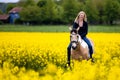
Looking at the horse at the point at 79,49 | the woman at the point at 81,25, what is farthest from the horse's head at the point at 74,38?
the woman at the point at 81,25

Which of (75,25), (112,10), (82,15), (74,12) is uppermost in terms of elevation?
(82,15)

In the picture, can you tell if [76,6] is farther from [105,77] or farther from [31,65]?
[105,77]

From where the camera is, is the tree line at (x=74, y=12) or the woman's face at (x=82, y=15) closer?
the woman's face at (x=82, y=15)

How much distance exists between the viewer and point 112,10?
4500 cm

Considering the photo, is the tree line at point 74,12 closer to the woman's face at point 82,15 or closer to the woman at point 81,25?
the woman at point 81,25

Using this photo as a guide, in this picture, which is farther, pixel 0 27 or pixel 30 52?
pixel 0 27

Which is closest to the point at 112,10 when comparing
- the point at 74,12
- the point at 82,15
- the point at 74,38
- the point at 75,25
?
the point at 74,12

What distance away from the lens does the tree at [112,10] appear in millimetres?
39250

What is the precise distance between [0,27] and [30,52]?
12529 mm

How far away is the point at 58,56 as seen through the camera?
1348cm

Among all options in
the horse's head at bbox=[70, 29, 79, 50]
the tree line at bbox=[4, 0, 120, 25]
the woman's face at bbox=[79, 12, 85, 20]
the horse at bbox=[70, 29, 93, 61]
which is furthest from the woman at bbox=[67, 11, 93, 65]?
the tree line at bbox=[4, 0, 120, 25]

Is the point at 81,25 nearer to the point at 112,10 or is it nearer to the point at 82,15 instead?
the point at 82,15

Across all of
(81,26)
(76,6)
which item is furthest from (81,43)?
(76,6)

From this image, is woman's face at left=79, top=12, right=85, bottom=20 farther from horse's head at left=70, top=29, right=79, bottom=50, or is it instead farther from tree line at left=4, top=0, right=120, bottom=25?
tree line at left=4, top=0, right=120, bottom=25
